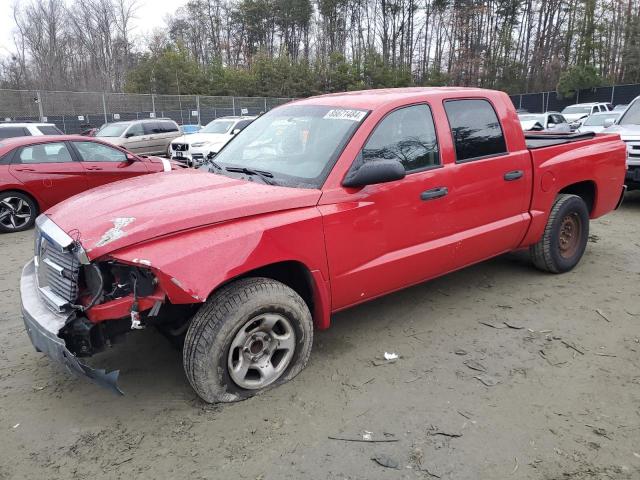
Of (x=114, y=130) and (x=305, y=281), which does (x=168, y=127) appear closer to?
(x=114, y=130)

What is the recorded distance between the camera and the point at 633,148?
818cm

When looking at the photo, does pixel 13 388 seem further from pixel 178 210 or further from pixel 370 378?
pixel 370 378

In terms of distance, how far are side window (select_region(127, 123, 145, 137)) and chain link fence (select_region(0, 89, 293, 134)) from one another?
17.0ft

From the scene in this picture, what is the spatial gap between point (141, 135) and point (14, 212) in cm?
913

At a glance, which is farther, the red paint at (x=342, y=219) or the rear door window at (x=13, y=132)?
the rear door window at (x=13, y=132)

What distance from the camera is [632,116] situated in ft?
30.6

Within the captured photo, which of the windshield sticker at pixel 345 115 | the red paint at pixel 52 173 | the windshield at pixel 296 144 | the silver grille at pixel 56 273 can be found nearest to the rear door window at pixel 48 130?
the red paint at pixel 52 173

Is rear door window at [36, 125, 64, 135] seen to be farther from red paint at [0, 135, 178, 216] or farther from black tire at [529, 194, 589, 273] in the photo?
black tire at [529, 194, 589, 273]

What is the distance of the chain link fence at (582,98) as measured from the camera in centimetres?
3134

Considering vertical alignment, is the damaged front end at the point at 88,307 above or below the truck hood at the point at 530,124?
below

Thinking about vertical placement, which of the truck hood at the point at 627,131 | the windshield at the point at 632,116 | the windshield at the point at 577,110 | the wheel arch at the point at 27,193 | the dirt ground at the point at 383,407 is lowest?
the dirt ground at the point at 383,407

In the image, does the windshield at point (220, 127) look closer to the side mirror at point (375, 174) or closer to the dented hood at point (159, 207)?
the dented hood at point (159, 207)

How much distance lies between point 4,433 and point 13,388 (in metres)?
0.53

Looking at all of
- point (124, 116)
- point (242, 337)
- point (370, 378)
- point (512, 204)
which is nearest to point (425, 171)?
point (512, 204)
